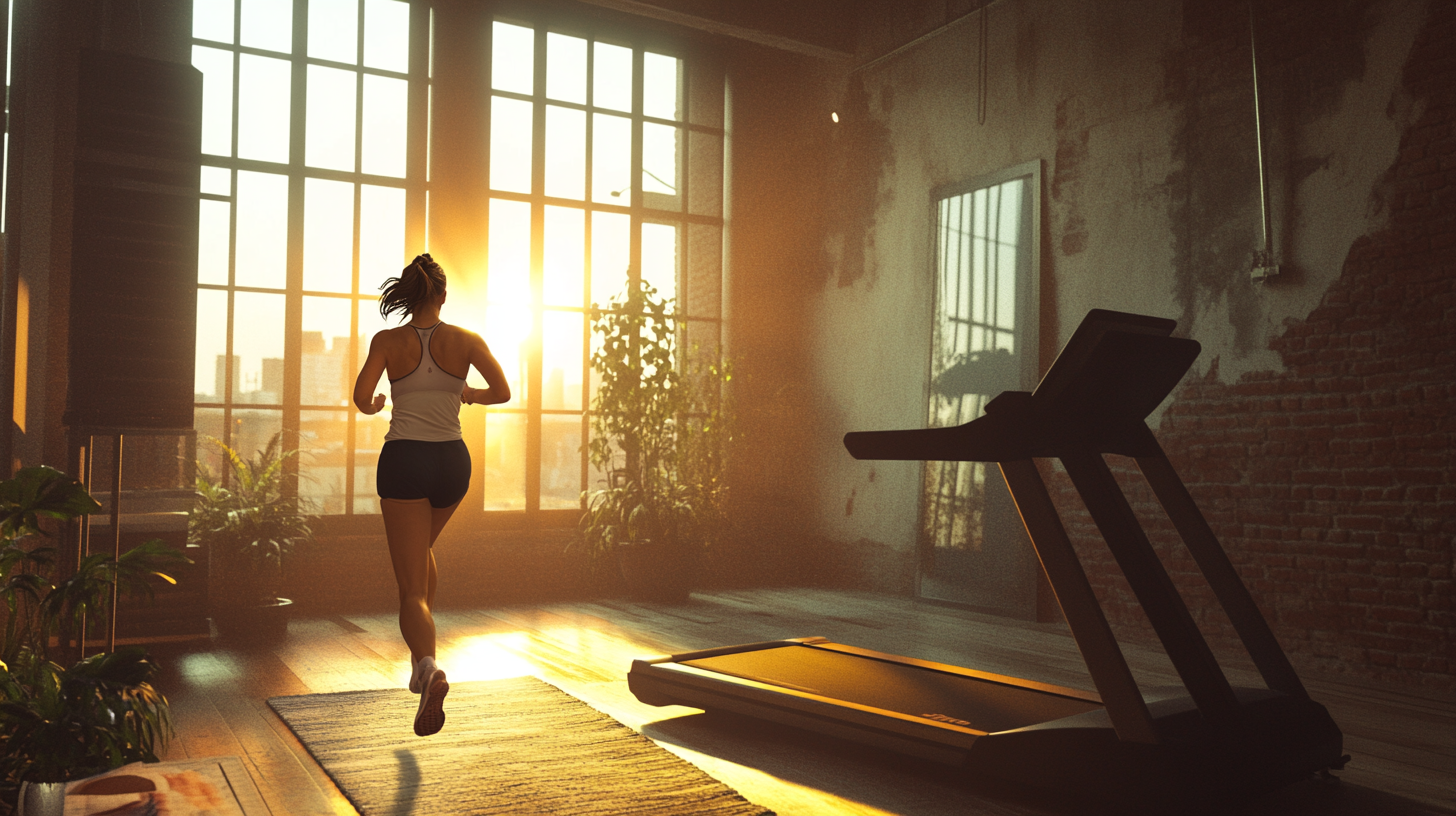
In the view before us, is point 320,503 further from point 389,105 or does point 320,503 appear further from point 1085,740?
point 1085,740

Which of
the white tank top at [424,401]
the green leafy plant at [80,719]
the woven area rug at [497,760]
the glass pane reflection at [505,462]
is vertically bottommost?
the woven area rug at [497,760]

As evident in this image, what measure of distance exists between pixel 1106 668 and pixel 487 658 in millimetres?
2934

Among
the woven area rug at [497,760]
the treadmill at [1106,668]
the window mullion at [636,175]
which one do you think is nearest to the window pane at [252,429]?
the window mullion at [636,175]

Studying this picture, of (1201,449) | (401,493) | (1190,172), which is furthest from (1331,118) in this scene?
(401,493)

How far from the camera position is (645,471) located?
657 cm

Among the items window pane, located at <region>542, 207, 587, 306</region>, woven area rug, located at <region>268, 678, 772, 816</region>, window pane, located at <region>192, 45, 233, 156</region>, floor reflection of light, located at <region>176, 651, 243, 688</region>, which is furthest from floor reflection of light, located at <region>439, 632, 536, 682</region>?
window pane, located at <region>192, 45, 233, 156</region>

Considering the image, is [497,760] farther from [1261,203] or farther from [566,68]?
[566,68]

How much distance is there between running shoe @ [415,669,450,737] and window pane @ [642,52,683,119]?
5.48 meters

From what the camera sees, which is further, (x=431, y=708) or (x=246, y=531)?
(x=246, y=531)

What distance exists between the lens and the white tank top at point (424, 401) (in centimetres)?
297

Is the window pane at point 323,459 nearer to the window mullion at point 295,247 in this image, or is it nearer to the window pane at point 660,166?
the window mullion at point 295,247

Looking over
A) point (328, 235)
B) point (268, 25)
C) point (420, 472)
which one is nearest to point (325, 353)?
point (328, 235)

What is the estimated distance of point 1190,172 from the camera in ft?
16.6

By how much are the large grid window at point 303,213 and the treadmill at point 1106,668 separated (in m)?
4.18
